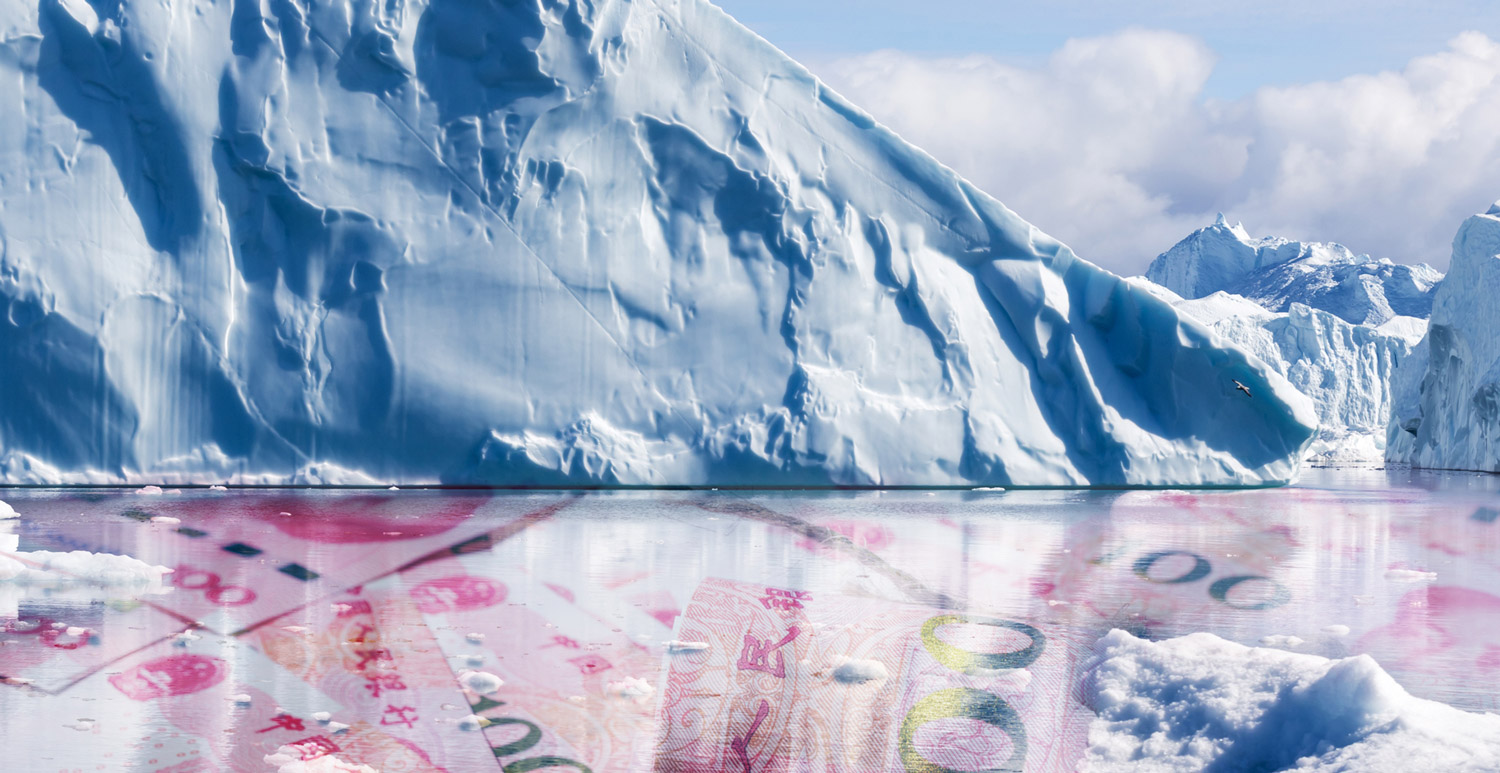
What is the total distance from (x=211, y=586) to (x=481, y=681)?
1.41 m

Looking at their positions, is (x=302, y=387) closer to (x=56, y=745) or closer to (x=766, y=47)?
(x=766, y=47)

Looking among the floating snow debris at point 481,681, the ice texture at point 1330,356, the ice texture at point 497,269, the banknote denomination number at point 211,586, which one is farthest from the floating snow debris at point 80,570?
the ice texture at point 1330,356

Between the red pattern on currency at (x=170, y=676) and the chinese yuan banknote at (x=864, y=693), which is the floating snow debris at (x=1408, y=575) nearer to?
the chinese yuan banknote at (x=864, y=693)

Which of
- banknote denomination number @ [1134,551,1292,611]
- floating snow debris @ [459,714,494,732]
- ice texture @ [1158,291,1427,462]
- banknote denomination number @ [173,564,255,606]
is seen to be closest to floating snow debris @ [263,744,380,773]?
floating snow debris @ [459,714,494,732]

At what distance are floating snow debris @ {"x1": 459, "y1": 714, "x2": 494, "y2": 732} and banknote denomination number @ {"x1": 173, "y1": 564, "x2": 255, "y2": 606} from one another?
1.25m

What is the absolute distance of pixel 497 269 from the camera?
6402 millimetres

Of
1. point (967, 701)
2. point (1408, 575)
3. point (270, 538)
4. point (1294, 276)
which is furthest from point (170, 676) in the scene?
point (1294, 276)

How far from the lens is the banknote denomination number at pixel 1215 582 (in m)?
3.30

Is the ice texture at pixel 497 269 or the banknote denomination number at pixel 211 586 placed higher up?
the ice texture at pixel 497 269

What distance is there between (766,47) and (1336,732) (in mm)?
5806

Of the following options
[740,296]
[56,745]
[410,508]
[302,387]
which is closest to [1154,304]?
[740,296]

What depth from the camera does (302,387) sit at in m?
6.21

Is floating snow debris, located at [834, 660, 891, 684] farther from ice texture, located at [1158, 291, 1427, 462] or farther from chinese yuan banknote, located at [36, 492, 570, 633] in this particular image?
ice texture, located at [1158, 291, 1427, 462]

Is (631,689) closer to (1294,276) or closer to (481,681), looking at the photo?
(481,681)
